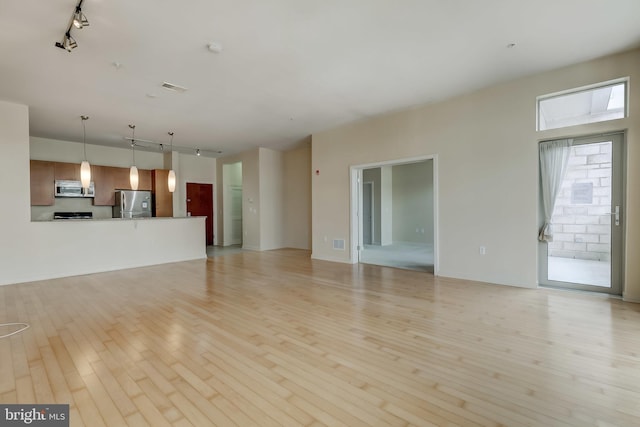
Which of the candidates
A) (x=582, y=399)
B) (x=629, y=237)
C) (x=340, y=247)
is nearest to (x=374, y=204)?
(x=340, y=247)

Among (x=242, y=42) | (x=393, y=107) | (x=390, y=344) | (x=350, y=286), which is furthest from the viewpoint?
(x=393, y=107)

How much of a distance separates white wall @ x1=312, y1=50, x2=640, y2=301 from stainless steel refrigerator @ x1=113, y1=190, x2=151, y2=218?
6.57 meters

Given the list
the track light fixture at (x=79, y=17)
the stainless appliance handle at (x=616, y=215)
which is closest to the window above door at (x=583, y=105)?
the stainless appliance handle at (x=616, y=215)

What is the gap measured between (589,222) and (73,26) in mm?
6437

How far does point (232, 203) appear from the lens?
32.9ft

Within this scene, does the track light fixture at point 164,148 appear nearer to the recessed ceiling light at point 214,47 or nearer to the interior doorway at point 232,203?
the interior doorway at point 232,203

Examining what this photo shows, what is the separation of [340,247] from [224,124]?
3663mm

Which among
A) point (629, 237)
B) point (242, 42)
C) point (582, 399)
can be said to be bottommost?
point (582, 399)

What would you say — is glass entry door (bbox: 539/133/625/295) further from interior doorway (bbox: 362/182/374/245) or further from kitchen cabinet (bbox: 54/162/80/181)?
kitchen cabinet (bbox: 54/162/80/181)

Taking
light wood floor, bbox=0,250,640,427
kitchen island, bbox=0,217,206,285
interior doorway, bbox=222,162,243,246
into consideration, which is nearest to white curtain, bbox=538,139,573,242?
light wood floor, bbox=0,250,640,427

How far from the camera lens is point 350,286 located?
179 inches

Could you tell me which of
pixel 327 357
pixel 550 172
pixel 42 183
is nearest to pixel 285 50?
pixel 327 357

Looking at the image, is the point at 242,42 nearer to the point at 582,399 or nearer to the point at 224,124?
the point at 224,124

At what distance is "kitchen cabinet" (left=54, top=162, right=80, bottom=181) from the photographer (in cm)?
676
